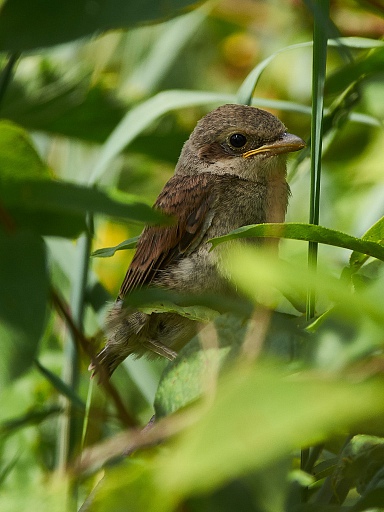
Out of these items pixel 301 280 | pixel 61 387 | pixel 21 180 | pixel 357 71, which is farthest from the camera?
pixel 357 71

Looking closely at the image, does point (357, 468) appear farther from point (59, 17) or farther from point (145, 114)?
point (145, 114)

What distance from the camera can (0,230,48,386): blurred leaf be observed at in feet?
2.29

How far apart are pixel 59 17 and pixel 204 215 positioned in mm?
1557

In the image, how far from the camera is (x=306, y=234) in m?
1.09

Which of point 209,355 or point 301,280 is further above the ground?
point 301,280

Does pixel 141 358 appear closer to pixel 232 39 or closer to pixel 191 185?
pixel 191 185

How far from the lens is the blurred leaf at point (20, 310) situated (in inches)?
27.5

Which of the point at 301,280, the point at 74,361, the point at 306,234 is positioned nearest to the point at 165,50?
the point at 74,361

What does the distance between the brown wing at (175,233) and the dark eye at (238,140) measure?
26 cm

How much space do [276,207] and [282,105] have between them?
308mm

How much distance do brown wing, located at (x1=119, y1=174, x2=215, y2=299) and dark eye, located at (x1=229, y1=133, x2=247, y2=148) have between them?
0.26 meters

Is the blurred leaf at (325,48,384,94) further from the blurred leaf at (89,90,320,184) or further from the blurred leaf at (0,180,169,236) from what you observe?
the blurred leaf at (0,180,169,236)

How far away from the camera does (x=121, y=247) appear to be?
1622 millimetres

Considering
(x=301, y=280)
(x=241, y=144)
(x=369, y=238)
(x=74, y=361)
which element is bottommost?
(x=74, y=361)
